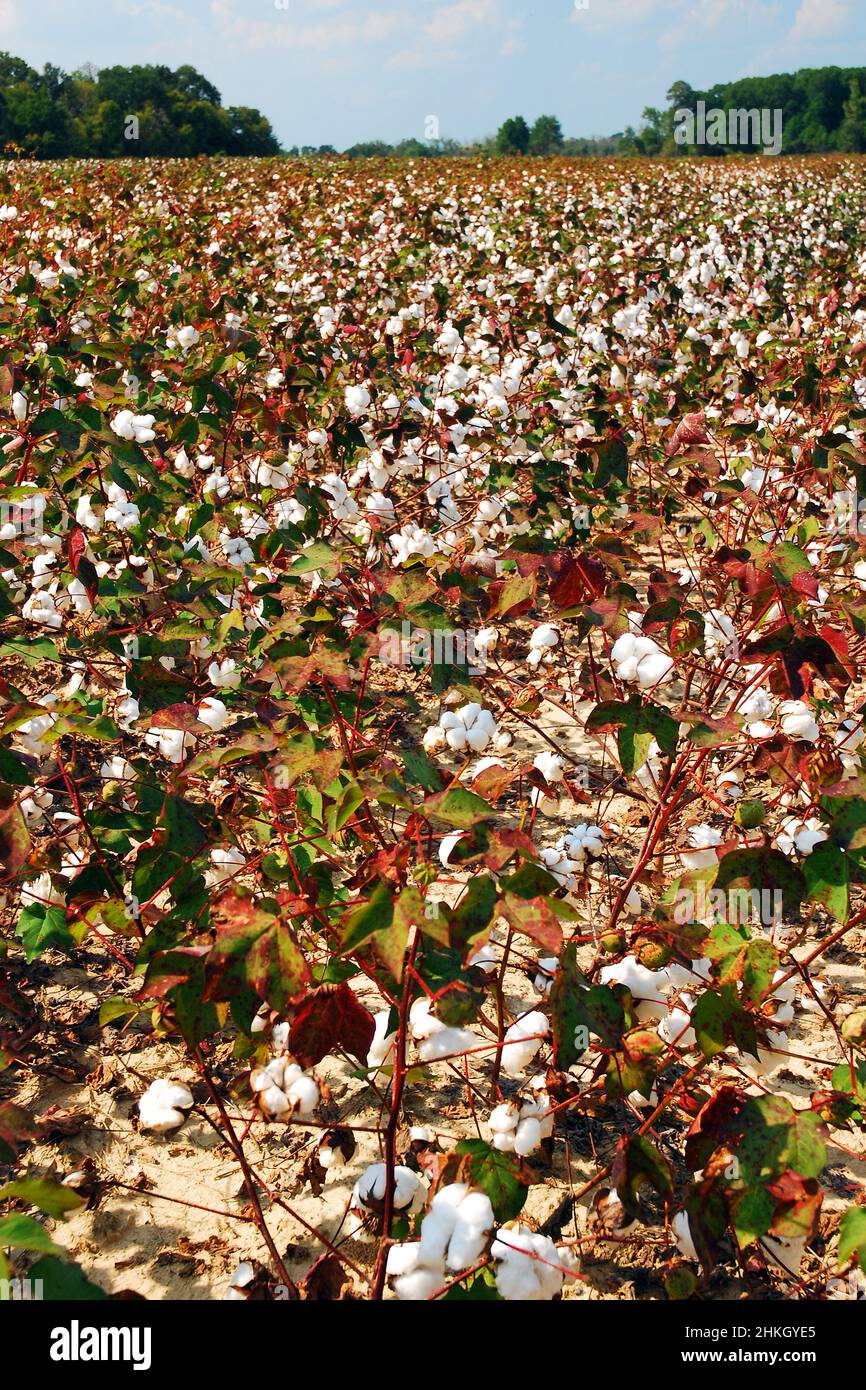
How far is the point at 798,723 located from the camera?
5.91 feet

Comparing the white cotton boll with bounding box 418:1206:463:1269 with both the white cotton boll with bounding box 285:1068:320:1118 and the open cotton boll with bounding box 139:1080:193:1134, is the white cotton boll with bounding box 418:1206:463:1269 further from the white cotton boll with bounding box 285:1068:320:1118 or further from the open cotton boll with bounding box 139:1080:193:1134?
the open cotton boll with bounding box 139:1080:193:1134

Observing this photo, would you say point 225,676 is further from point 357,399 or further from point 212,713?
point 357,399

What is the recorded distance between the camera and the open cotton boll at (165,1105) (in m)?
1.42

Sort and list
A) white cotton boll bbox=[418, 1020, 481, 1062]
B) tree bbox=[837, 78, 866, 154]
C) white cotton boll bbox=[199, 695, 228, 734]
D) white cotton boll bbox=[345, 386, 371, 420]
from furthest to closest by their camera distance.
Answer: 1. tree bbox=[837, 78, 866, 154]
2. white cotton boll bbox=[345, 386, 371, 420]
3. white cotton boll bbox=[199, 695, 228, 734]
4. white cotton boll bbox=[418, 1020, 481, 1062]

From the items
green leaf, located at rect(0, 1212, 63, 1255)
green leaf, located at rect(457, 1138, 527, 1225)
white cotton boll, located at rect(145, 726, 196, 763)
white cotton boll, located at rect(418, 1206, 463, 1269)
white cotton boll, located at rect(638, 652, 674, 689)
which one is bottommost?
white cotton boll, located at rect(418, 1206, 463, 1269)

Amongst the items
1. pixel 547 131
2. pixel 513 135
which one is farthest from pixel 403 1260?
pixel 547 131

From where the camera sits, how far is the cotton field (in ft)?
3.98

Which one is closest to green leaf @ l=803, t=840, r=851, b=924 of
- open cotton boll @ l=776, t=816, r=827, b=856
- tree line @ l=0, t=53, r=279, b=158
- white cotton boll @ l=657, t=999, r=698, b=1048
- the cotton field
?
the cotton field

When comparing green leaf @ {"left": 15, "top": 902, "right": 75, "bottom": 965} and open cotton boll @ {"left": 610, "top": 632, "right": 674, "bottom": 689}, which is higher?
open cotton boll @ {"left": 610, "top": 632, "right": 674, "bottom": 689}

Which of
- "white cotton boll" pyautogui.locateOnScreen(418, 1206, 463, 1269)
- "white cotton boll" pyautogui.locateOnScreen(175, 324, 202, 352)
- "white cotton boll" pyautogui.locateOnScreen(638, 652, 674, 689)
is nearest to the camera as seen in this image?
"white cotton boll" pyautogui.locateOnScreen(418, 1206, 463, 1269)

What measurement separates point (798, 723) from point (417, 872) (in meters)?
0.83

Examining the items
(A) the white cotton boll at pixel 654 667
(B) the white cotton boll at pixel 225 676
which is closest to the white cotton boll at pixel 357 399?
(B) the white cotton boll at pixel 225 676

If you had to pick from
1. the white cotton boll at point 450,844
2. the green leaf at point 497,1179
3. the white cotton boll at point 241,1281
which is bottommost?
the white cotton boll at point 241,1281

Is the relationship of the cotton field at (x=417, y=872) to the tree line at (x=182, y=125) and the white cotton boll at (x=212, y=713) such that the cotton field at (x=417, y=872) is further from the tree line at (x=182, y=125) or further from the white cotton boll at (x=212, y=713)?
the tree line at (x=182, y=125)
